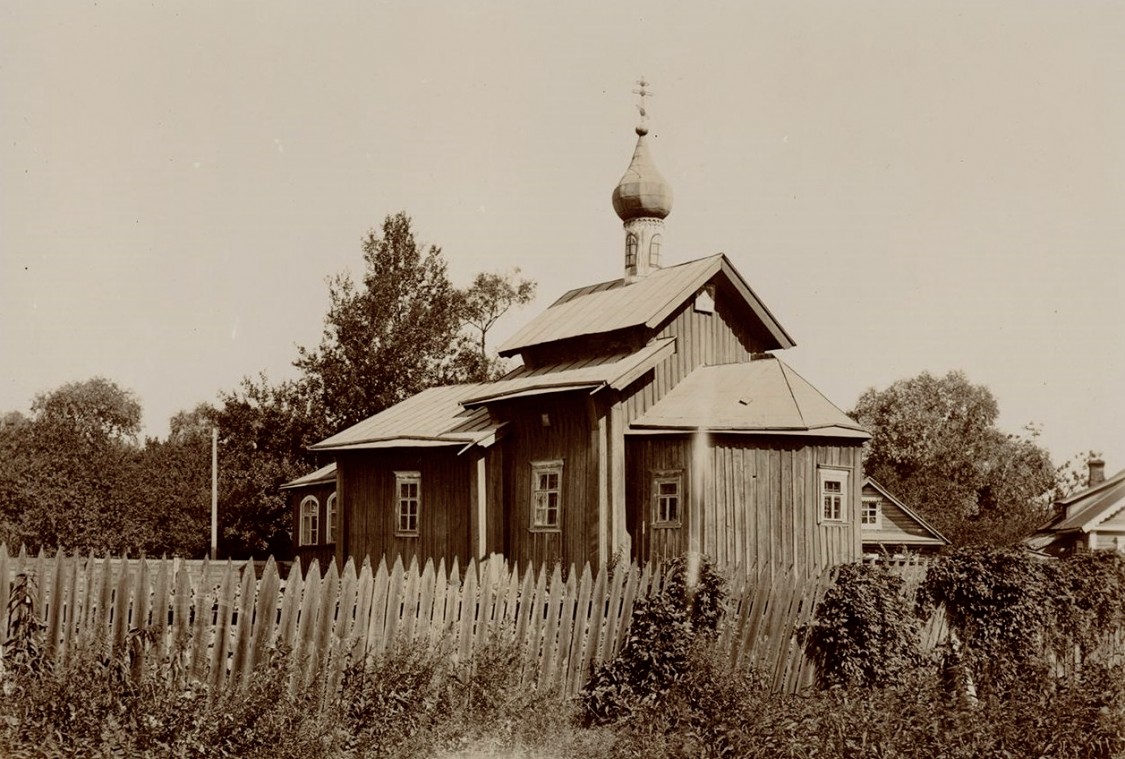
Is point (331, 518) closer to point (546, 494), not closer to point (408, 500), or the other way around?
point (408, 500)

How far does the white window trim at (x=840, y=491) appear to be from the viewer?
800 inches

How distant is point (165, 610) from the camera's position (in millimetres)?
10891

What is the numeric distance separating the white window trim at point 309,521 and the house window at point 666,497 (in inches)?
663

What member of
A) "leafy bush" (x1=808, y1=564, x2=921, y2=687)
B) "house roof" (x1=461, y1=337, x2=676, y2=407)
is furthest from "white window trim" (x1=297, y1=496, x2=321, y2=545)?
"leafy bush" (x1=808, y1=564, x2=921, y2=687)

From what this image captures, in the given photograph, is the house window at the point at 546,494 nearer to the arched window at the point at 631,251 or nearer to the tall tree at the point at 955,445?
the arched window at the point at 631,251

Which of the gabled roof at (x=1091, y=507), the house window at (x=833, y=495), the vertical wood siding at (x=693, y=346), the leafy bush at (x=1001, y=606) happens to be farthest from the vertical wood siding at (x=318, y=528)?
the gabled roof at (x=1091, y=507)

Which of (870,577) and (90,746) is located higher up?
(870,577)

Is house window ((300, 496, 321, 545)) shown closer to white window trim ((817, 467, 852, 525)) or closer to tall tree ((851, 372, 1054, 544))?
white window trim ((817, 467, 852, 525))

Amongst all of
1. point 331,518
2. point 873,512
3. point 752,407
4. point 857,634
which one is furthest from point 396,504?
point 873,512

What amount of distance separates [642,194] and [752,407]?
8.84 metres

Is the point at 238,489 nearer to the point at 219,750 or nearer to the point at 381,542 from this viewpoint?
the point at 381,542

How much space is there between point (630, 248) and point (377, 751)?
18995mm

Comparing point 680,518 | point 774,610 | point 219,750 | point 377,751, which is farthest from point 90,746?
point 680,518

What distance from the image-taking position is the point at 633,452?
2130 centimetres
